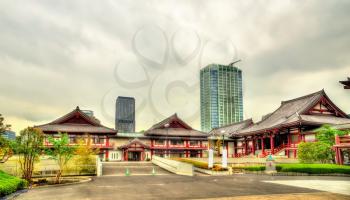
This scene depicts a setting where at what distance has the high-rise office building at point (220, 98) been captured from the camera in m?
160

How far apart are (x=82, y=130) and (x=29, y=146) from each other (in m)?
27.2

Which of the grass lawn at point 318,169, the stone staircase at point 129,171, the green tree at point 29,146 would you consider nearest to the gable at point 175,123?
the stone staircase at point 129,171

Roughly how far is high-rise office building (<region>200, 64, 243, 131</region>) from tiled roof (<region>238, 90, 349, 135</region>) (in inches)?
3901

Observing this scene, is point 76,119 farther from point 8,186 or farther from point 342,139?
point 342,139

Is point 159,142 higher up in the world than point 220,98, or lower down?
lower down

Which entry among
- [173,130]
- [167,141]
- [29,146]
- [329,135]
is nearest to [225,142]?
[173,130]

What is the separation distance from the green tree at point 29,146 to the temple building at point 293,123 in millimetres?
33433

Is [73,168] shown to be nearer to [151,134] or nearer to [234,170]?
[234,170]

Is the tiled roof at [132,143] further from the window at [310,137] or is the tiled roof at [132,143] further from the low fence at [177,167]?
the window at [310,137]

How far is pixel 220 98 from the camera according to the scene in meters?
169

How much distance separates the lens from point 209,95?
539 ft

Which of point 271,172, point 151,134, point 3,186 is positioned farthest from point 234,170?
point 151,134

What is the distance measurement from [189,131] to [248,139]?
464 inches

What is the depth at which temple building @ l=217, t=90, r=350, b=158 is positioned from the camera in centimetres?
4403
